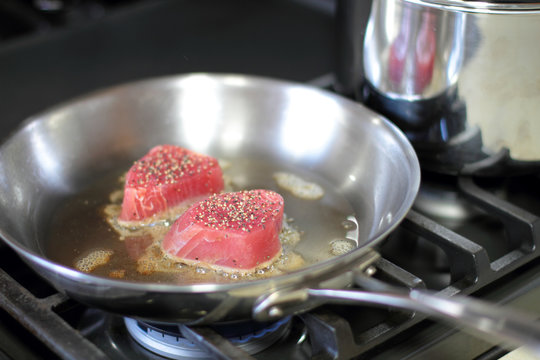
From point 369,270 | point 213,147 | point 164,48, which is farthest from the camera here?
point 164,48

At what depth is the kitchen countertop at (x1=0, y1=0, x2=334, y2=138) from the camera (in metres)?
1.38

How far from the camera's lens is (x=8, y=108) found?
4.19 ft

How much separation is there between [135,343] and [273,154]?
404 mm

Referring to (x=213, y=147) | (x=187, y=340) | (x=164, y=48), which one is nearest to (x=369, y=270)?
(x=187, y=340)

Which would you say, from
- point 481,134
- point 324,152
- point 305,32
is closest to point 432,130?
point 481,134

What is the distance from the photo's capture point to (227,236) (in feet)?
2.50

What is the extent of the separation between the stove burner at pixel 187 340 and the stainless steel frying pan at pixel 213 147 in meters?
0.07

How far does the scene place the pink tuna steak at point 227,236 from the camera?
0.76 meters

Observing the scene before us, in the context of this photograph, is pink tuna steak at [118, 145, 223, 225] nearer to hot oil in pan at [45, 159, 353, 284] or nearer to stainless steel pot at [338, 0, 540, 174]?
hot oil in pan at [45, 159, 353, 284]

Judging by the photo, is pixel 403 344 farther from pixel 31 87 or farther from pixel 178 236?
pixel 31 87

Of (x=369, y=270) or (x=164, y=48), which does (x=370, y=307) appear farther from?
(x=164, y=48)

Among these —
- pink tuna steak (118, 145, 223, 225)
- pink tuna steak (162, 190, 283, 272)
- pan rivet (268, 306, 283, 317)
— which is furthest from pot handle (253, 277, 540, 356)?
pink tuna steak (118, 145, 223, 225)

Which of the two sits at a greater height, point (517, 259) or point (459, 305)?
point (459, 305)

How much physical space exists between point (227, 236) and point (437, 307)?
11.6 inches
